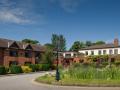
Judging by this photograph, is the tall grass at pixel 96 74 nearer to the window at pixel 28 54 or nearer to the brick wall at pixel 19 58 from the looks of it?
the brick wall at pixel 19 58

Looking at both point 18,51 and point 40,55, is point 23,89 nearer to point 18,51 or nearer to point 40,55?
point 18,51

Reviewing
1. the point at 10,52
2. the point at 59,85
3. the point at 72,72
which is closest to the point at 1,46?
the point at 10,52

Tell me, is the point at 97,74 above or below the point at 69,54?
below

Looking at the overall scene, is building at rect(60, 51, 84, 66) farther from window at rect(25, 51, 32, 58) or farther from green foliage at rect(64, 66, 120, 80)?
green foliage at rect(64, 66, 120, 80)

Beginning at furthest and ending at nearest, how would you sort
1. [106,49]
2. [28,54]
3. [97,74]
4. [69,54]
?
[69,54], [106,49], [28,54], [97,74]

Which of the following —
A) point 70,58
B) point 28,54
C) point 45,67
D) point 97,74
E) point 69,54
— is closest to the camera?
point 97,74

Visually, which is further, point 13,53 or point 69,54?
point 69,54

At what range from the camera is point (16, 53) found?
68.0 metres

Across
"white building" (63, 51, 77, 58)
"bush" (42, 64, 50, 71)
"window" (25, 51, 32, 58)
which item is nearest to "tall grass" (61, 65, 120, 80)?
"bush" (42, 64, 50, 71)

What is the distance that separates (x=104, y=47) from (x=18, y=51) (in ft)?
85.8

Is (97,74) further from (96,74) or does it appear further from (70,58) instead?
(70,58)

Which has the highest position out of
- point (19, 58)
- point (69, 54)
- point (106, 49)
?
point (106, 49)

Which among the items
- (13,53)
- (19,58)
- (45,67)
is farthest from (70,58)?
(13,53)

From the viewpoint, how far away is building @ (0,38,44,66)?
209ft
